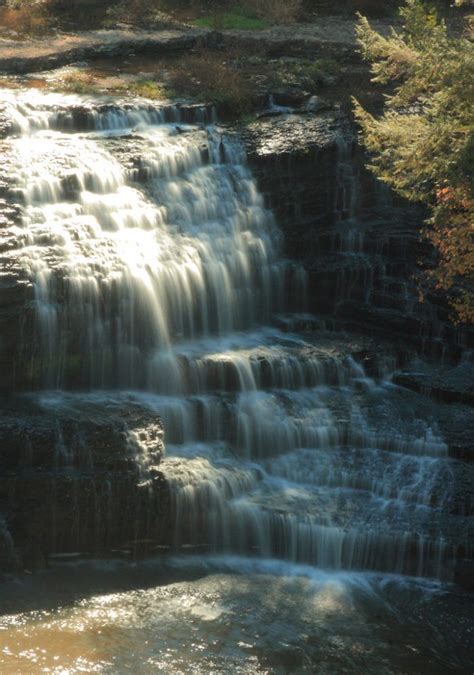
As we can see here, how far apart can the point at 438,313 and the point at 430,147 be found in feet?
12.7

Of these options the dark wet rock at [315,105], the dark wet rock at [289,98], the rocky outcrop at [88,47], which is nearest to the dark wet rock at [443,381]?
the dark wet rock at [315,105]

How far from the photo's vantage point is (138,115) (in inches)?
844

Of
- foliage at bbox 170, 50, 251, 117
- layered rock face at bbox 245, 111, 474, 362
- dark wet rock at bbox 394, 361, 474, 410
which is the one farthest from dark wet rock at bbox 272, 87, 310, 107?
dark wet rock at bbox 394, 361, 474, 410

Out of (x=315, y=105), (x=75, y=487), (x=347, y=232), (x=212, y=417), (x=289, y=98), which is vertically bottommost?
(x=75, y=487)

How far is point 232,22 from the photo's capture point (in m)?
29.9

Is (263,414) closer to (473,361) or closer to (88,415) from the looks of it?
(88,415)

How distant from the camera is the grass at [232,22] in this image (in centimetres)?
2941

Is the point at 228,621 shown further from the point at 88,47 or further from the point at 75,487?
the point at 88,47

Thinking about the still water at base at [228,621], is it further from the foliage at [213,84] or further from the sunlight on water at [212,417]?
the foliage at [213,84]

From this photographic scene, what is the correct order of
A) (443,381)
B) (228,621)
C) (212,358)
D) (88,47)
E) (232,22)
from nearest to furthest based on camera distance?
1. (228,621)
2. (212,358)
3. (443,381)
4. (88,47)
5. (232,22)

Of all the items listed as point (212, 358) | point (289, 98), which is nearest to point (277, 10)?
point (289, 98)

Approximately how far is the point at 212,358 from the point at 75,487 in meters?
3.74

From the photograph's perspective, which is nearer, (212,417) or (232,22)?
(212,417)

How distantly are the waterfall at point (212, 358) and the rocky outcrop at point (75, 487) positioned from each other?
214 mm
